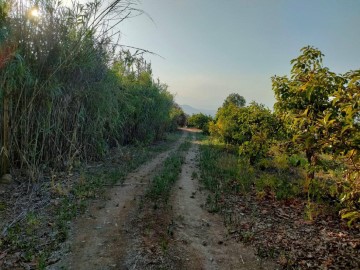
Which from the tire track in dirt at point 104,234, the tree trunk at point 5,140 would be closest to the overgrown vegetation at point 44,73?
the tree trunk at point 5,140

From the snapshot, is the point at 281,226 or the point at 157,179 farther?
the point at 157,179

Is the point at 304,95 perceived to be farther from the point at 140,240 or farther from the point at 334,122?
the point at 140,240

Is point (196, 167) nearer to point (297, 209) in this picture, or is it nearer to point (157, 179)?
point (157, 179)

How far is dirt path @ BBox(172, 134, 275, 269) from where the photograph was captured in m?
3.95

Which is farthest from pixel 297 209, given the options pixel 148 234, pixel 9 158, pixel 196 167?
pixel 9 158

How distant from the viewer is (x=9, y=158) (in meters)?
7.20

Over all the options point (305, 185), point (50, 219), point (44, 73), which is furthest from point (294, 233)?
point (44, 73)

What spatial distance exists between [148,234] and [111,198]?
2.13 meters

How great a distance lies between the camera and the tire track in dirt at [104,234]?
12.5ft

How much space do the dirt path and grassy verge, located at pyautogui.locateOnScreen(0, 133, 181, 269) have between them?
1953 millimetres

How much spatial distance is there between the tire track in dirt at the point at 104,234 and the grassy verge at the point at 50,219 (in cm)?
24

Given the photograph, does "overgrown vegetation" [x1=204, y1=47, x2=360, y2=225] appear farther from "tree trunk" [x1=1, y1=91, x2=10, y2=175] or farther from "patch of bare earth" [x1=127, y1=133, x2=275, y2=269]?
"tree trunk" [x1=1, y1=91, x2=10, y2=175]

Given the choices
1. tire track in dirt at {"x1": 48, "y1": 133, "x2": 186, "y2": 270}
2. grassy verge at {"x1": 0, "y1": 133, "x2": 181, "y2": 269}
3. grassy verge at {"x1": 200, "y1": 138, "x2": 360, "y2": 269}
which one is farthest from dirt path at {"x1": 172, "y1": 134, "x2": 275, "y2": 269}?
grassy verge at {"x1": 0, "y1": 133, "x2": 181, "y2": 269}

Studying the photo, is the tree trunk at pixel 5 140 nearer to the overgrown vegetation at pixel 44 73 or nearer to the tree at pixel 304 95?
the overgrown vegetation at pixel 44 73
